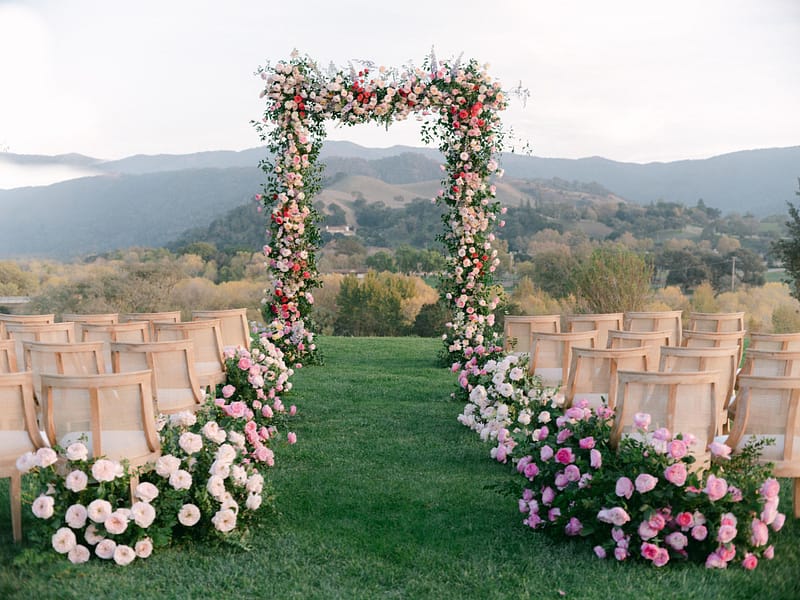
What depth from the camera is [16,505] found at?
3.37 m

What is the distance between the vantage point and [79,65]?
14.2 m

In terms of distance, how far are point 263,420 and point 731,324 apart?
405 cm

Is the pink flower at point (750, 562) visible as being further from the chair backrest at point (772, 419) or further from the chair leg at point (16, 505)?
the chair leg at point (16, 505)

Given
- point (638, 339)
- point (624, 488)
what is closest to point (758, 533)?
point (624, 488)

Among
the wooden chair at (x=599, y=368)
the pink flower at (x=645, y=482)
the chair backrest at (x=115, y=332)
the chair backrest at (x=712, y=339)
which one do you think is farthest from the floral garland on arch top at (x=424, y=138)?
the pink flower at (x=645, y=482)

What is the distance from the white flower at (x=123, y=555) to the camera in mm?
3107

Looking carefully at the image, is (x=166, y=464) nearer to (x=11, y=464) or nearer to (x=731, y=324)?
(x=11, y=464)

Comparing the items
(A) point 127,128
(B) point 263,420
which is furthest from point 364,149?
(B) point 263,420

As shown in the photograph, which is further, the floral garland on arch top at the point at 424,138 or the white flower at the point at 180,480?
the floral garland on arch top at the point at 424,138

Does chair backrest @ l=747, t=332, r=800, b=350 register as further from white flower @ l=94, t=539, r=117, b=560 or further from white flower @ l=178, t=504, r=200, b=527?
white flower @ l=94, t=539, r=117, b=560

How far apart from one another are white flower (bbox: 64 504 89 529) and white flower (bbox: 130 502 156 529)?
0.67 feet

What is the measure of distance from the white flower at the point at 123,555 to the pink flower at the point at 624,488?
2117 millimetres

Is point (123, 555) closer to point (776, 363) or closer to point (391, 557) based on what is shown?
point (391, 557)

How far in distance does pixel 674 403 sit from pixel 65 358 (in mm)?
3460
